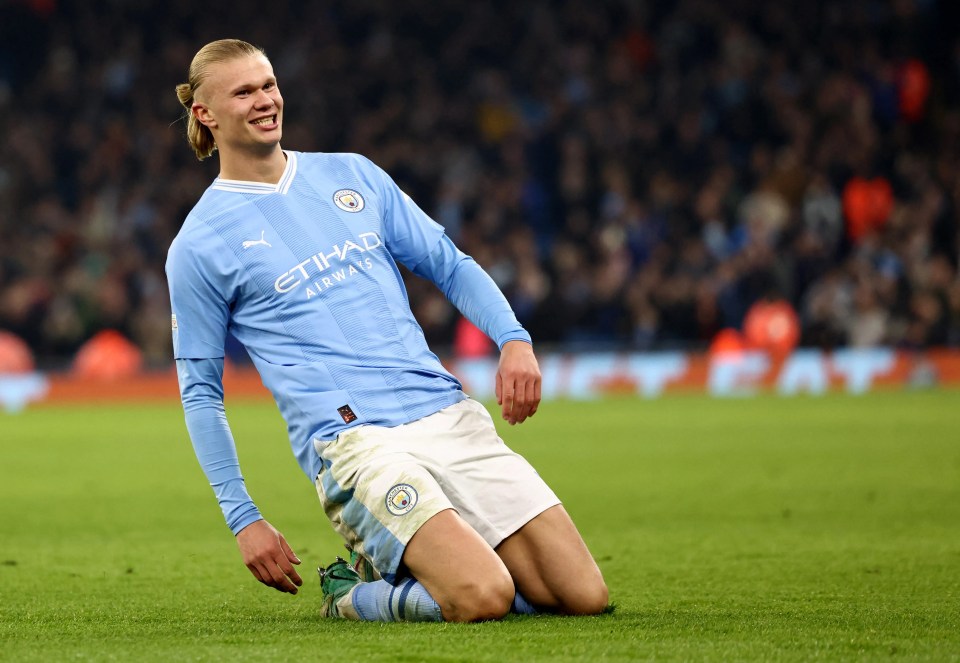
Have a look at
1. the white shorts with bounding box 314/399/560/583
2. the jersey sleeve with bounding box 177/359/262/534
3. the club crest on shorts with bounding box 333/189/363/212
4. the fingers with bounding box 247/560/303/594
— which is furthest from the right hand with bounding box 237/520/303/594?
the club crest on shorts with bounding box 333/189/363/212

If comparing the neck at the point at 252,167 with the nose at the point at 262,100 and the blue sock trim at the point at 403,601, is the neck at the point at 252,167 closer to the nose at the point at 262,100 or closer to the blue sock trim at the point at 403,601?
the nose at the point at 262,100

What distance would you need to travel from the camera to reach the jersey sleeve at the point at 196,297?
457 centimetres

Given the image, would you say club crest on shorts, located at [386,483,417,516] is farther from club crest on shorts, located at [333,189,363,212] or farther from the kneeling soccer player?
club crest on shorts, located at [333,189,363,212]

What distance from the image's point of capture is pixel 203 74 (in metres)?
4.66

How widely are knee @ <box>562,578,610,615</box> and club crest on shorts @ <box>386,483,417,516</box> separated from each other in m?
0.60

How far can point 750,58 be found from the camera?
813 inches

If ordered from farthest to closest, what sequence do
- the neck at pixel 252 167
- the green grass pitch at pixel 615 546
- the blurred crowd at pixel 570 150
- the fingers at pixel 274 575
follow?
1. the blurred crowd at pixel 570 150
2. the neck at pixel 252 167
3. the fingers at pixel 274 575
4. the green grass pitch at pixel 615 546

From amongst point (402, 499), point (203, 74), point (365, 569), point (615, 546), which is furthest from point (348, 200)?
point (615, 546)

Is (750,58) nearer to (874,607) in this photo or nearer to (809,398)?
(809,398)

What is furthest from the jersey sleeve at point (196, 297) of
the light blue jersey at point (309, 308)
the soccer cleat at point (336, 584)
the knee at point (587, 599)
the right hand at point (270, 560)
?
the knee at point (587, 599)

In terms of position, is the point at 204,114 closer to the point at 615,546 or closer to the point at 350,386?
the point at 350,386

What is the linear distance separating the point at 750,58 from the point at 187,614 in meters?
17.1

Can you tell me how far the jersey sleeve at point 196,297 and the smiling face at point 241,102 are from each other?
35cm

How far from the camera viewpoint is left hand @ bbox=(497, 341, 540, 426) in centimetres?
438
